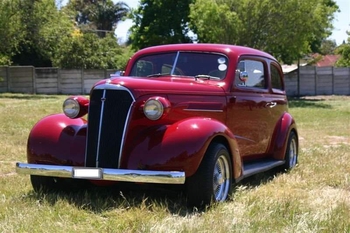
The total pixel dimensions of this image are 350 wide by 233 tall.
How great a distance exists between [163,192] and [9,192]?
168 centimetres

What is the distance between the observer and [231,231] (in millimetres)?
4273

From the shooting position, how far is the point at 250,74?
6.90 m

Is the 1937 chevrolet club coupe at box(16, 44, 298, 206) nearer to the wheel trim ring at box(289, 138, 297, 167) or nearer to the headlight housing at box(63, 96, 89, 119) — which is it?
the headlight housing at box(63, 96, 89, 119)

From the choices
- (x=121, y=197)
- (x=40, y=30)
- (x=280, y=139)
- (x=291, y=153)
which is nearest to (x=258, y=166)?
(x=280, y=139)

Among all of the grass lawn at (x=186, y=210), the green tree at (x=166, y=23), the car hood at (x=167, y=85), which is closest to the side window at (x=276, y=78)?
the grass lawn at (x=186, y=210)

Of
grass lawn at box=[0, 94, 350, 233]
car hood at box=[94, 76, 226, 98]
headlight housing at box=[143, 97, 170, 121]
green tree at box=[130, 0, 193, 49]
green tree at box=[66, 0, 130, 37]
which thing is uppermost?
green tree at box=[66, 0, 130, 37]

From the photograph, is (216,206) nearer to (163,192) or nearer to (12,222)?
(163,192)

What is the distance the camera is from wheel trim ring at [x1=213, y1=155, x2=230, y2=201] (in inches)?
210

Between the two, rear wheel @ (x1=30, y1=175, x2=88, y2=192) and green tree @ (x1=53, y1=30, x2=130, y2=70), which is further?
green tree @ (x1=53, y1=30, x2=130, y2=70)

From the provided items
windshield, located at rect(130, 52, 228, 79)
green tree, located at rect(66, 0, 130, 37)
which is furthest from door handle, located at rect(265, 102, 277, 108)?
green tree, located at rect(66, 0, 130, 37)

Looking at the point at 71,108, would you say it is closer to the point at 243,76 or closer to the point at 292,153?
the point at 243,76

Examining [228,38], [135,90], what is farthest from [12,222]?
[228,38]

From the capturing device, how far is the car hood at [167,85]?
17.1ft

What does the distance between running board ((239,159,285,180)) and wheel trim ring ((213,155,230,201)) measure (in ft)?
1.48
